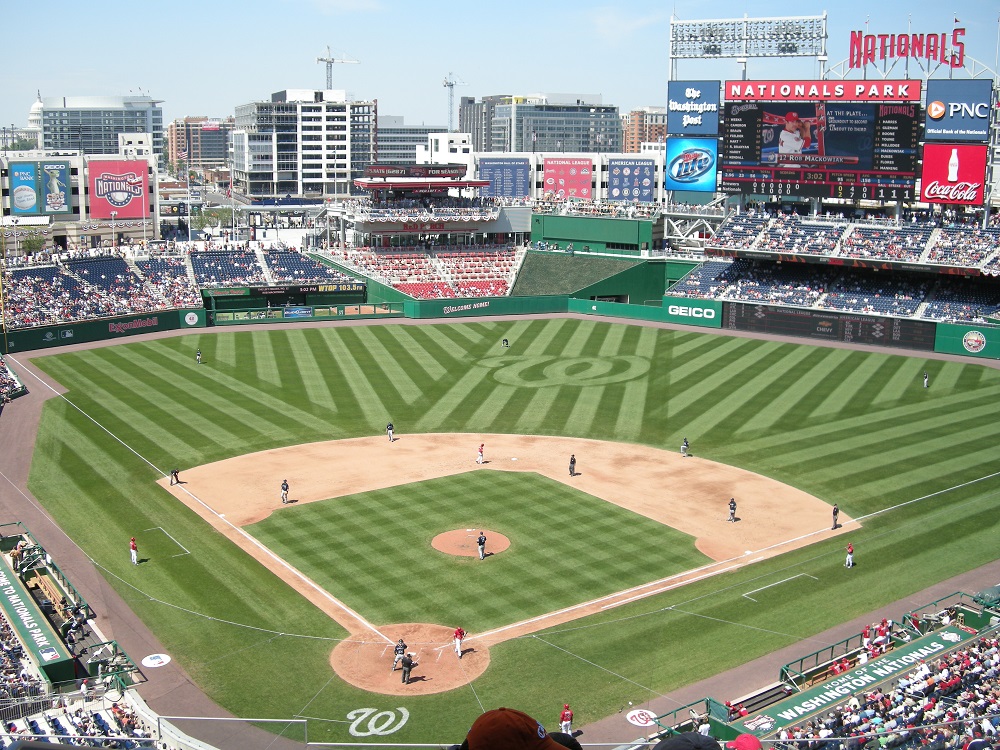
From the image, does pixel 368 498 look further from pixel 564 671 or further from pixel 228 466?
pixel 564 671

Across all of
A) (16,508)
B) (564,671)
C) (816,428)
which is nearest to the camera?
(564,671)

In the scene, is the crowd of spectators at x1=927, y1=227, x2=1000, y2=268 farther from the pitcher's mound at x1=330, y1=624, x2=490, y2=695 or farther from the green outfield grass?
the pitcher's mound at x1=330, y1=624, x2=490, y2=695

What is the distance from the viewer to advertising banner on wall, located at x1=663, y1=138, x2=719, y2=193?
248 ft

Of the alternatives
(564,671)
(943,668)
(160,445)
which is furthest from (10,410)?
(943,668)

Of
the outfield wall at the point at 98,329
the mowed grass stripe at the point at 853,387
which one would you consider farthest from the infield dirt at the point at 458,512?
the outfield wall at the point at 98,329

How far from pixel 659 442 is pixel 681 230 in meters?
43.7

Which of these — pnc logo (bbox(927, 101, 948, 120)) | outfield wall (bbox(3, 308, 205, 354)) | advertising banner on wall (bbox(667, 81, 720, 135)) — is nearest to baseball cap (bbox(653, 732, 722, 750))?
outfield wall (bbox(3, 308, 205, 354))

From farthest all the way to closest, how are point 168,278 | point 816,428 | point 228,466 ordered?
point 168,278 < point 816,428 < point 228,466

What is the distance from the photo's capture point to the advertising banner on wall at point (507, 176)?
99188 millimetres

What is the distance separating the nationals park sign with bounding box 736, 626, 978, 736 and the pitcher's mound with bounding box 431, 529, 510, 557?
1361 cm

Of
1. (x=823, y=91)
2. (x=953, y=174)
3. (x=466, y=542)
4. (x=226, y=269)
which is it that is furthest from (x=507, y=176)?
(x=466, y=542)

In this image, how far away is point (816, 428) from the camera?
48000 mm

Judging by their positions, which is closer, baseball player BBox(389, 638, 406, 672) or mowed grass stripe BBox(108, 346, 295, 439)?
baseball player BBox(389, 638, 406, 672)

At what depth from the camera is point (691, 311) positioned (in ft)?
243
